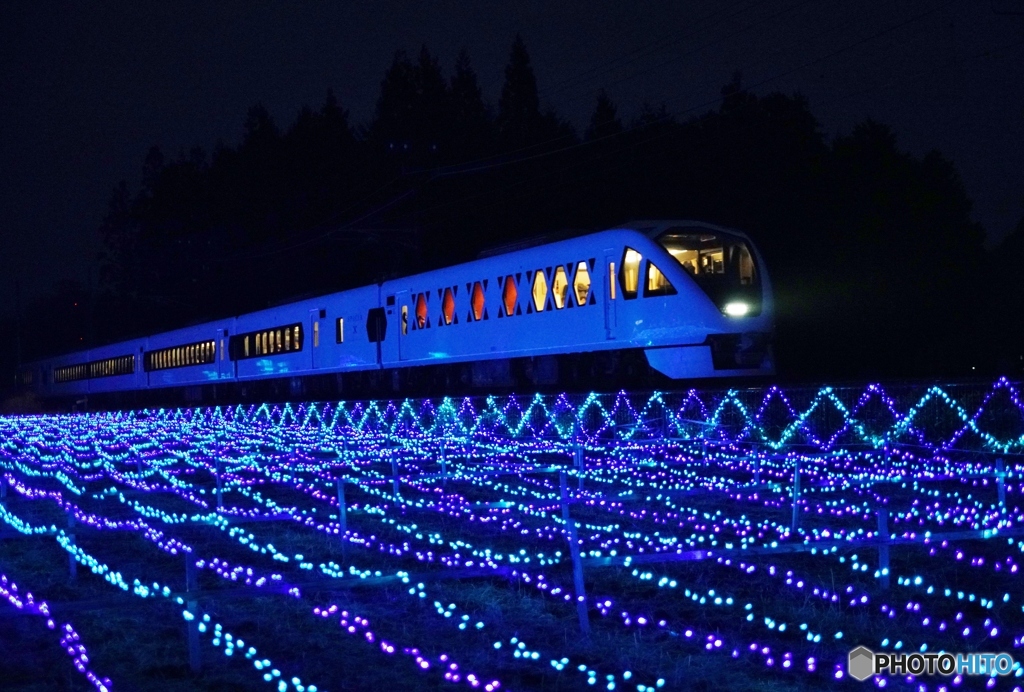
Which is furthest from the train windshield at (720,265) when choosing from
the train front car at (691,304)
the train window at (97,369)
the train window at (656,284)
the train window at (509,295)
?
the train window at (97,369)

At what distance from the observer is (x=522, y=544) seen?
1009cm

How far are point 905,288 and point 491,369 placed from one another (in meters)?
13.6

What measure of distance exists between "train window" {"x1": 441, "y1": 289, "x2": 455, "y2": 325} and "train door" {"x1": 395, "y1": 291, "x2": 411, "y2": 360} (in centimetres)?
173

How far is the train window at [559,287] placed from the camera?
2066 centimetres

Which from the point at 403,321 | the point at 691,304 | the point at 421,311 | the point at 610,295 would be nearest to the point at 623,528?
the point at 691,304

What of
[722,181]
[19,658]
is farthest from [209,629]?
[722,181]

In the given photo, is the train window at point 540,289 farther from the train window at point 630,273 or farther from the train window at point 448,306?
the train window at point 448,306

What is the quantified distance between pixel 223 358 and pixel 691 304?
866 inches

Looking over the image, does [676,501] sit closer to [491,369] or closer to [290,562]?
[290,562]

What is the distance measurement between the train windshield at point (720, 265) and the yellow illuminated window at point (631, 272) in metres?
0.43

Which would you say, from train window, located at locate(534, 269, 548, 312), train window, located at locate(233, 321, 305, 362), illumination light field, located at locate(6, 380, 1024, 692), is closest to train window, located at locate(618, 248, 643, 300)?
illumination light field, located at locate(6, 380, 1024, 692)

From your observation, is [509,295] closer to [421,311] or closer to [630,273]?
[630,273]

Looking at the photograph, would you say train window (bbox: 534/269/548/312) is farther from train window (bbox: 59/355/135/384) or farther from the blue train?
train window (bbox: 59/355/135/384)

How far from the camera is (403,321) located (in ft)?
88.3
